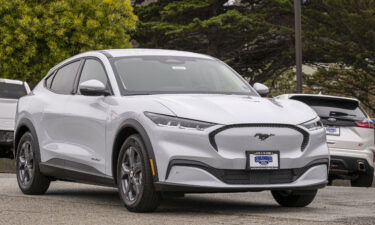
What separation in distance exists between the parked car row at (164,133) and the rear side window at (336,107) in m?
4.01

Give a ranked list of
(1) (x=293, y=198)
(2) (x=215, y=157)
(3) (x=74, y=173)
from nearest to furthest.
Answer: (2) (x=215, y=157) < (1) (x=293, y=198) < (3) (x=74, y=173)

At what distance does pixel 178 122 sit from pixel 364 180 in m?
Result: 6.78

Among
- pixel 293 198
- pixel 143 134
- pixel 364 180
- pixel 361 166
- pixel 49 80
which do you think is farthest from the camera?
pixel 364 180

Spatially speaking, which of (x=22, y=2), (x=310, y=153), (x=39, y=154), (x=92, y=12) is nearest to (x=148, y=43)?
(x=92, y=12)

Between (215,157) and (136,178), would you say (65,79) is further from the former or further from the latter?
(215,157)

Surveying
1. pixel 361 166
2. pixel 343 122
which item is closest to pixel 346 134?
pixel 343 122

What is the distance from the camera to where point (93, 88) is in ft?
32.0

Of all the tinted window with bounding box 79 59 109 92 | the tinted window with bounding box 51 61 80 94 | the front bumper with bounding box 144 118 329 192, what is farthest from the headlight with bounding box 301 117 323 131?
the tinted window with bounding box 51 61 80 94

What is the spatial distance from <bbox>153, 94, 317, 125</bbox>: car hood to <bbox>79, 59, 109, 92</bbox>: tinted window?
1.13 metres

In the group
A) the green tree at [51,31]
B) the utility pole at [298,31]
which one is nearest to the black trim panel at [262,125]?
the utility pole at [298,31]

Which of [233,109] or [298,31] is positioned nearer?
[233,109]

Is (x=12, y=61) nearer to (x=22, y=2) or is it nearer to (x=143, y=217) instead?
(x=22, y=2)

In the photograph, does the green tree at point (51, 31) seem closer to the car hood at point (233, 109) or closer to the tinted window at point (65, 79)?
the tinted window at point (65, 79)

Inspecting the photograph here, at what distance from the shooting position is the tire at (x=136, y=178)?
887cm
